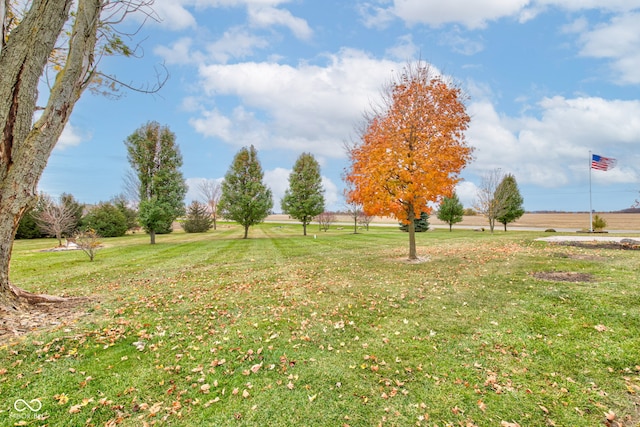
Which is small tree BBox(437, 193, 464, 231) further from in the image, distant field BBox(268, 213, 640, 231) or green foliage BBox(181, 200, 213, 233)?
green foliage BBox(181, 200, 213, 233)

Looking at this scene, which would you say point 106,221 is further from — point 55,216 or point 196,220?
point 196,220

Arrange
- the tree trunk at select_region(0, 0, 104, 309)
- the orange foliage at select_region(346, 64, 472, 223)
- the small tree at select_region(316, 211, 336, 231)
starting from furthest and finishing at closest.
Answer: the small tree at select_region(316, 211, 336, 231) → the orange foliage at select_region(346, 64, 472, 223) → the tree trunk at select_region(0, 0, 104, 309)

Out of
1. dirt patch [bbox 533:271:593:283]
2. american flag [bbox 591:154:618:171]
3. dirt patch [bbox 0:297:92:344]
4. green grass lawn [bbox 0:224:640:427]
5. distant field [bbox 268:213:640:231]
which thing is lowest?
green grass lawn [bbox 0:224:640:427]

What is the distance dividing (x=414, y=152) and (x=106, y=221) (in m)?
37.0

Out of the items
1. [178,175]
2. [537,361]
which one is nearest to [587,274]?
[537,361]

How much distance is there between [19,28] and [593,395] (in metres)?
11.4

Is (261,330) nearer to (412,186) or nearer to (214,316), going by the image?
(214,316)

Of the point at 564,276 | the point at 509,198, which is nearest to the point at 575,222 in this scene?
the point at 509,198

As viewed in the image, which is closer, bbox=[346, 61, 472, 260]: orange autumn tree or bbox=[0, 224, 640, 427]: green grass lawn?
bbox=[0, 224, 640, 427]: green grass lawn

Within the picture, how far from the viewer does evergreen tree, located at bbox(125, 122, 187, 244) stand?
80.5 feet

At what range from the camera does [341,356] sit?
4.85 meters

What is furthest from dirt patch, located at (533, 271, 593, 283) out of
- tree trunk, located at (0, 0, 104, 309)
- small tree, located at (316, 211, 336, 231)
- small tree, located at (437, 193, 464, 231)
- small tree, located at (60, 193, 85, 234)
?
small tree, located at (60, 193, 85, 234)

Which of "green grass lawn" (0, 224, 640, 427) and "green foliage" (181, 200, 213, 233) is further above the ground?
"green foliage" (181, 200, 213, 233)

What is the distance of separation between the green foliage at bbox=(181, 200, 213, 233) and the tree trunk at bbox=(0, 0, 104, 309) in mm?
39920
